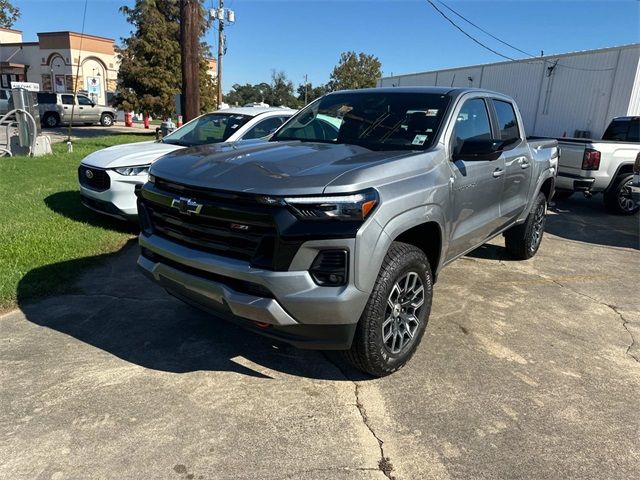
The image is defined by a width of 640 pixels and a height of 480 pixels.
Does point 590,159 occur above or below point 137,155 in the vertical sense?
above

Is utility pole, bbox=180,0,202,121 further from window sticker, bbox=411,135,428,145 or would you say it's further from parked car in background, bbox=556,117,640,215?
window sticker, bbox=411,135,428,145

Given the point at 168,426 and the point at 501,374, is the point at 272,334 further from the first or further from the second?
the point at 501,374

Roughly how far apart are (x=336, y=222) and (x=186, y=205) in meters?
0.98

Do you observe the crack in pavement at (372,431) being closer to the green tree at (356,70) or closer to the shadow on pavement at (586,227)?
the shadow on pavement at (586,227)

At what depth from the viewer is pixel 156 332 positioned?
3.93 metres

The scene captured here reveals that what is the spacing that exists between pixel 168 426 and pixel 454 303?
2.92 metres

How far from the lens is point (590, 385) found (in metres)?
3.42

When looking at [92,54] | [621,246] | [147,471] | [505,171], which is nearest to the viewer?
[147,471]

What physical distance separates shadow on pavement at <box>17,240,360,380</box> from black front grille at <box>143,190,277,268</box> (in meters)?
0.90

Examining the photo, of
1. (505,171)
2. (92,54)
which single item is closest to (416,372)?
(505,171)

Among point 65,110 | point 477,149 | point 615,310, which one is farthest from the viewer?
point 65,110

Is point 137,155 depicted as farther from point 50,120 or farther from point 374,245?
point 50,120

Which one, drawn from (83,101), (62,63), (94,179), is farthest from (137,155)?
(62,63)

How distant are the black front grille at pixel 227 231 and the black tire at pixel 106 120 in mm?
30670
